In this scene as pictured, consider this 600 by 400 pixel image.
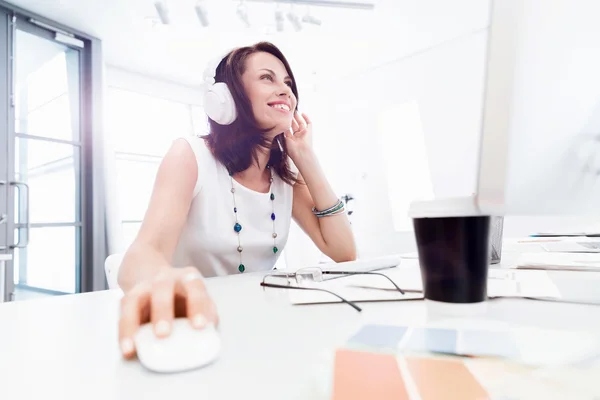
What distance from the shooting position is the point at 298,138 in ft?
4.57

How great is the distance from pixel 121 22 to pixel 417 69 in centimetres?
295

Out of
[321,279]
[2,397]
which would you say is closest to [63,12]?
[321,279]

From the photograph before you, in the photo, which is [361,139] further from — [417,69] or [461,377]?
[461,377]

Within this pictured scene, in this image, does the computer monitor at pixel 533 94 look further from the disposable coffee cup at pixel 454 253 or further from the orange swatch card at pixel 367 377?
the orange swatch card at pixel 367 377

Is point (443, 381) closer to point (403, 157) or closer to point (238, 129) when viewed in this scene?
point (238, 129)

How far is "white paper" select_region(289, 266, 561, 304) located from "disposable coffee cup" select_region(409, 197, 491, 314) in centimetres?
18

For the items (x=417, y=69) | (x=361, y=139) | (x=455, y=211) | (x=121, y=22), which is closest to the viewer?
(x=455, y=211)

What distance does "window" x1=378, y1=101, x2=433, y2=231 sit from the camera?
171 inches

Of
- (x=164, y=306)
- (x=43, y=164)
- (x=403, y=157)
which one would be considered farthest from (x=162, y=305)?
(x=403, y=157)

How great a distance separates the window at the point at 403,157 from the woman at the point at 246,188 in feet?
10.4

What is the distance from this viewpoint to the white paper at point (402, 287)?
0.58m

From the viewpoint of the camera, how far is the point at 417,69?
4.25 m

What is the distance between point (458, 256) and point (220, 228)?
0.80m

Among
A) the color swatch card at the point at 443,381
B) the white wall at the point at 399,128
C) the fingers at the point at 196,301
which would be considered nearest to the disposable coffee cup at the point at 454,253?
the color swatch card at the point at 443,381
